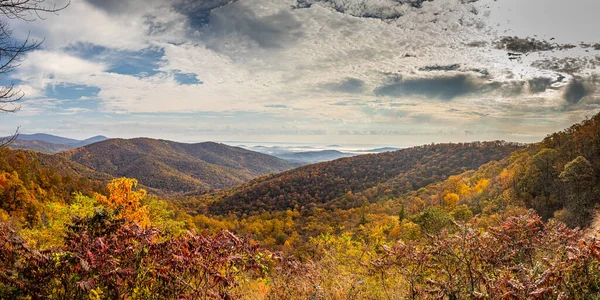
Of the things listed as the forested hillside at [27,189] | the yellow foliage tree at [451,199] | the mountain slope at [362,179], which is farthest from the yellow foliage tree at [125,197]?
the mountain slope at [362,179]

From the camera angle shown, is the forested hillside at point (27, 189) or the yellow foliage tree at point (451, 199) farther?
the yellow foliage tree at point (451, 199)

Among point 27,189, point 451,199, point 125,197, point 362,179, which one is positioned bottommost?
point 362,179

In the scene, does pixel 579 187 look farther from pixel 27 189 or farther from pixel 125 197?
pixel 27 189

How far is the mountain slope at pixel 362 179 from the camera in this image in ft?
310

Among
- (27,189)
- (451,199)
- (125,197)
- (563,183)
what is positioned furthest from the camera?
(27,189)

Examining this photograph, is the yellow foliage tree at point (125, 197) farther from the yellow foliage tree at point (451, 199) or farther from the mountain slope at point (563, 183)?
the yellow foliage tree at point (451, 199)

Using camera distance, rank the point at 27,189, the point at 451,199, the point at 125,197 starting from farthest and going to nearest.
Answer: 1. the point at 27,189
2. the point at 451,199
3. the point at 125,197

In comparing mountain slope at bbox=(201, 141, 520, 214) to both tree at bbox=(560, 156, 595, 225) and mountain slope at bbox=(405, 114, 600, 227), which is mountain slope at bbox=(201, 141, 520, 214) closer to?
mountain slope at bbox=(405, 114, 600, 227)

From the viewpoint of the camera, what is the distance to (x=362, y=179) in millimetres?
113750

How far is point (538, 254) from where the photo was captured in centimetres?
531

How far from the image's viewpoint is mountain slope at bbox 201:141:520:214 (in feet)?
310

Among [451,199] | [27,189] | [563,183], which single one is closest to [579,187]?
[563,183]

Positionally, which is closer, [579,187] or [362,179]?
[579,187]

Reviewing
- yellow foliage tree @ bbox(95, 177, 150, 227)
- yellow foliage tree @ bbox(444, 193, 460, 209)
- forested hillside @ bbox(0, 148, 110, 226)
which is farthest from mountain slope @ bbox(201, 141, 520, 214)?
yellow foliage tree @ bbox(95, 177, 150, 227)
